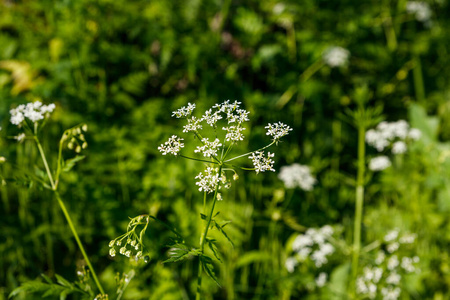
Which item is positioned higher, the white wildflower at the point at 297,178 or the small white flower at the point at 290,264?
the white wildflower at the point at 297,178

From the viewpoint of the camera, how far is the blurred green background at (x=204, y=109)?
299 cm

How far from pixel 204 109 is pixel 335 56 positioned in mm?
1527

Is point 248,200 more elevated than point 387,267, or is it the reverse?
point 248,200

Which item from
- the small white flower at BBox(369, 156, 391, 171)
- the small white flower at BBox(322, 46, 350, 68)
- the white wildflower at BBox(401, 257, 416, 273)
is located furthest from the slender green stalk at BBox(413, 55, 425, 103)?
the white wildflower at BBox(401, 257, 416, 273)

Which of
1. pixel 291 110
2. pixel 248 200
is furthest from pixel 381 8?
pixel 248 200

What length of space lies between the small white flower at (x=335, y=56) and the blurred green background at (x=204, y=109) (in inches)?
6.2

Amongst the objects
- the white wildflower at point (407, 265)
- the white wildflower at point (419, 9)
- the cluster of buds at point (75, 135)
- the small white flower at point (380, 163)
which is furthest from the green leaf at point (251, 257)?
the white wildflower at point (419, 9)

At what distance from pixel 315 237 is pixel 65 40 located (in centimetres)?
275

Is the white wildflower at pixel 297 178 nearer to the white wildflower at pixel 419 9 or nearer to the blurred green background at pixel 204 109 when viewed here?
the blurred green background at pixel 204 109

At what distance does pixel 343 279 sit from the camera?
2.89 meters

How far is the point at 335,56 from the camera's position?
4.14m

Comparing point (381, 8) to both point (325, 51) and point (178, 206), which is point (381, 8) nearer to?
point (325, 51)

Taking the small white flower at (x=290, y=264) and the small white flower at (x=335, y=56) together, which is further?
the small white flower at (x=335, y=56)

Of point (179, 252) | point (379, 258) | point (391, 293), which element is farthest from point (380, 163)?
point (179, 252)
